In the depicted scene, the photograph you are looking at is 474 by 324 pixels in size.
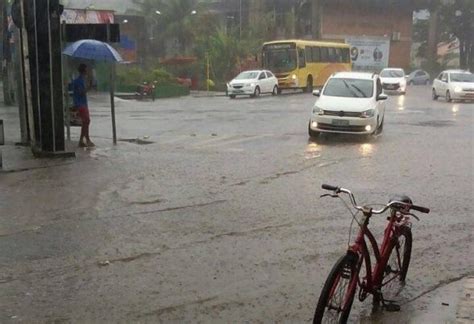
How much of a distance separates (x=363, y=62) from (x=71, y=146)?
5137 cm

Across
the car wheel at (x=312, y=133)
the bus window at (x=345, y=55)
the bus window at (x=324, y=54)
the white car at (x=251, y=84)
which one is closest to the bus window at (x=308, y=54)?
the bus window at (x=324, y=54)

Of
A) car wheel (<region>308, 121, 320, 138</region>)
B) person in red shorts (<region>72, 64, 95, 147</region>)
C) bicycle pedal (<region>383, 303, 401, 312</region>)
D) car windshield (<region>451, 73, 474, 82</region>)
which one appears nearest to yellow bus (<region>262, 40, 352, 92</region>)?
car windshield (<region>451, 73, 474, 82</region>)

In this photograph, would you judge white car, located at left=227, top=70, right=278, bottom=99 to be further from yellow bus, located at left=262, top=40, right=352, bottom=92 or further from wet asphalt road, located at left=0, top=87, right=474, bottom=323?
wet asphalt road, located at left=0, top=87, right=474, bottom=323

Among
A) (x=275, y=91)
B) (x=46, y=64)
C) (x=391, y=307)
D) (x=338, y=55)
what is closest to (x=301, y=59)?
(x=275, y=91)

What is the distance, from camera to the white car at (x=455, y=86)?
106 ft

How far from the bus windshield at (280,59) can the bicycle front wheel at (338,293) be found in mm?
36074

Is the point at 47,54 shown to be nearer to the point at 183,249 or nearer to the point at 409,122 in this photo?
the point at 183,249

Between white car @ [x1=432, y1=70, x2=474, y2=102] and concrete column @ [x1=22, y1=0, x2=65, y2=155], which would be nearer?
concrete column @ [x1=22, y1=0, x2=65, y2=155]

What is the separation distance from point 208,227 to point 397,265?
2.80 metres

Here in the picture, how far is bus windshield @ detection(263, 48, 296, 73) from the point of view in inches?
1580

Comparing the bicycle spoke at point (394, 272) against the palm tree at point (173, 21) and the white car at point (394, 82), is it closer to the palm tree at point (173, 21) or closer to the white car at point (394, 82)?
the white car at point (394, 82)

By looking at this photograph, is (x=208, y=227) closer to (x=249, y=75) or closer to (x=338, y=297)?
(x=338, y=297)

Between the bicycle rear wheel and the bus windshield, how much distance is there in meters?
34.8

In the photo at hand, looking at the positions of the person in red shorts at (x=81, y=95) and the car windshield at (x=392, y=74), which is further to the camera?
the car windshield at (x=392, y=74)
